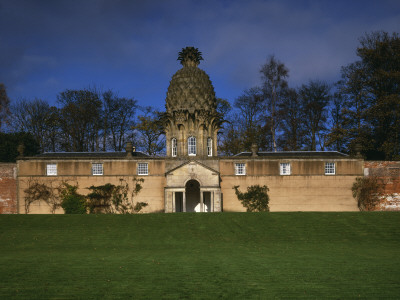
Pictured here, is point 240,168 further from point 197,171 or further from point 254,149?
point 197,171

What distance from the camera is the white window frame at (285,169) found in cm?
3800

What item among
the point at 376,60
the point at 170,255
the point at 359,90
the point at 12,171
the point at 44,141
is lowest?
the point at 170,255

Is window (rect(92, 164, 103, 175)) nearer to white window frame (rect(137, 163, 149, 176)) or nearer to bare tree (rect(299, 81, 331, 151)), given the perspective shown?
white window frame (rect(137, 163, 149, 176))

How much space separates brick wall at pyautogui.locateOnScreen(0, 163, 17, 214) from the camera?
36.3 m

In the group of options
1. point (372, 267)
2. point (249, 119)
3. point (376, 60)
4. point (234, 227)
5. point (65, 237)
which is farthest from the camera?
point (249, 119)

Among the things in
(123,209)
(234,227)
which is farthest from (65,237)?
(123,209)

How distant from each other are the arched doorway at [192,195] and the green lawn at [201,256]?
831cm

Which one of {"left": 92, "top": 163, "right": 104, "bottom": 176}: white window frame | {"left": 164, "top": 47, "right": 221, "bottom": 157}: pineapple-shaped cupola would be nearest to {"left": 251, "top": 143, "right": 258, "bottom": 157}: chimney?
{"left": 164, "top": 47, "right": 221, "bottom": 157}: pineapple-shaped cupola

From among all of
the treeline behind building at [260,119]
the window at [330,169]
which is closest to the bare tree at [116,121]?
the treeline behind building at [260,119]

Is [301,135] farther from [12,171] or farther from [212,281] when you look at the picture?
[212,281]

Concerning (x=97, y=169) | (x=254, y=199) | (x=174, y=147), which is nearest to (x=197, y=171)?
(x=174, y=147)

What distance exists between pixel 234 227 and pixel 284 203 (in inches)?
491

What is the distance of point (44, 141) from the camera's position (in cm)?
5650

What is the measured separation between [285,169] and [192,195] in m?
8.85
